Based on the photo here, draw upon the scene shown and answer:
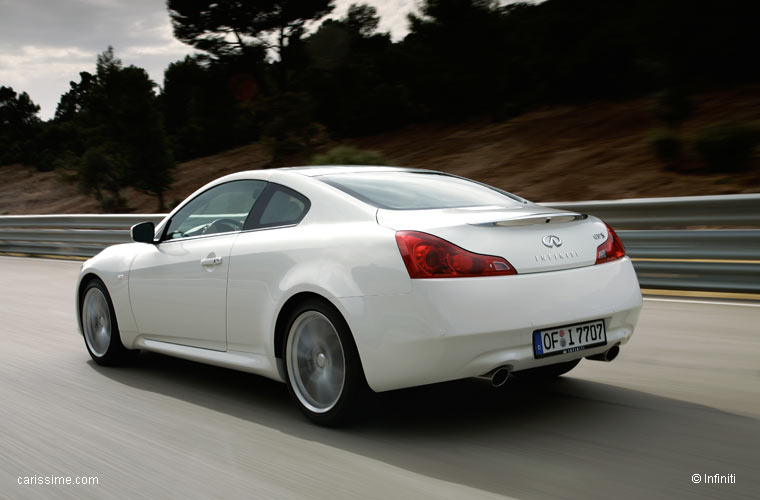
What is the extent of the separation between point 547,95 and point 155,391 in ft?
86.4

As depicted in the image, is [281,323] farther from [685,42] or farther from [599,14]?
[599,14]

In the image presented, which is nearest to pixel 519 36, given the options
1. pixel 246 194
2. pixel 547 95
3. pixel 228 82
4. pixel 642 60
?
pixel 547 95

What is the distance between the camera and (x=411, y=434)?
165 inches

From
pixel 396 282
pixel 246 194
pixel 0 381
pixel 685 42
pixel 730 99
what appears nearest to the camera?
pixel 396 282

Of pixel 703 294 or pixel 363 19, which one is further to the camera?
pixel 363 19

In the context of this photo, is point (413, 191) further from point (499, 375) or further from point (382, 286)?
point (499, 375)

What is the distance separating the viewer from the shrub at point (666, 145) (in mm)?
18062

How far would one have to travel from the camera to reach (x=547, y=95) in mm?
29859

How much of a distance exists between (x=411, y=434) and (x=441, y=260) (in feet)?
3.06

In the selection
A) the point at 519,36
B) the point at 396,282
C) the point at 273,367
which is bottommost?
the point at 273,367

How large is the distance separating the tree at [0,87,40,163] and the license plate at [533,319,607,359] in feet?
222

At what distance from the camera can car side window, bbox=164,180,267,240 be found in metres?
5.20

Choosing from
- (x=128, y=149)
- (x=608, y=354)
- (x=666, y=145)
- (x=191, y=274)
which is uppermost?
(x=128, y=149)

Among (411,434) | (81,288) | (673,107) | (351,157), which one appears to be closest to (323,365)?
(411,434)
